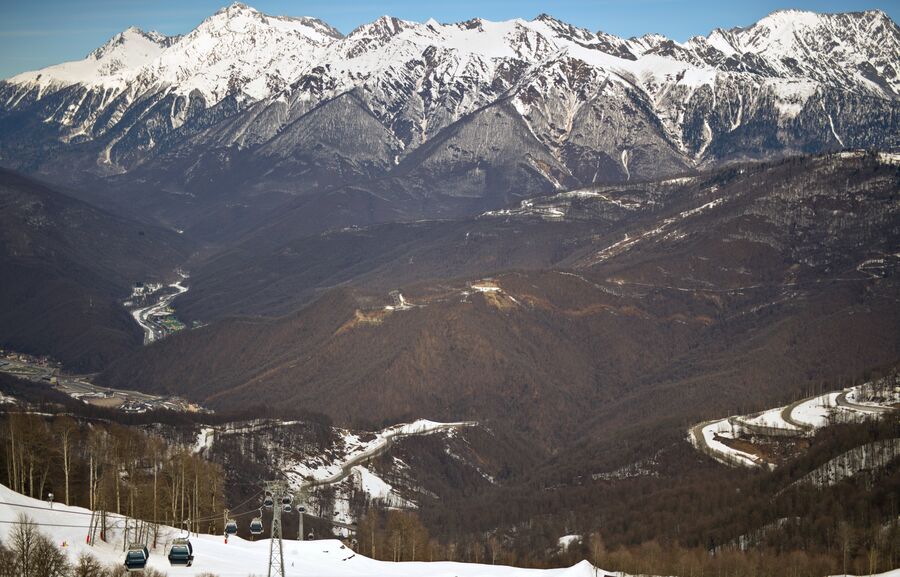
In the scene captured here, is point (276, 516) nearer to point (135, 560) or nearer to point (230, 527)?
point (135, 560)

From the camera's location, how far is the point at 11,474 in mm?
140000

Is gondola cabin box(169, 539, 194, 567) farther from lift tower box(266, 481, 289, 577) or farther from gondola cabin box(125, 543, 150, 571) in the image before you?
gondola cabin box(125, 543, 150, 571)

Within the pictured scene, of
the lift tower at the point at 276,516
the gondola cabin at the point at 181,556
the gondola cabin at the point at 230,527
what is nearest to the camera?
the lift tower at the point at 276,516

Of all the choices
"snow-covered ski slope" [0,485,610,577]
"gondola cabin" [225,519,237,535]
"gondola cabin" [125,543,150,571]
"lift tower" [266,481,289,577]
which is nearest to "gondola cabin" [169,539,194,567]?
"snow-covered ski slope" [0,485,610,577]

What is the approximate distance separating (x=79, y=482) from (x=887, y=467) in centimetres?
9957

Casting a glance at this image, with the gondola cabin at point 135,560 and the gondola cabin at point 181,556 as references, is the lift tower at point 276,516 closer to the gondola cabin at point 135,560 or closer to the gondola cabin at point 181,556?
the gondola cabin at point 181,556

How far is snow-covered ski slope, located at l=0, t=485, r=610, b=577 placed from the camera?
112000 millimetres

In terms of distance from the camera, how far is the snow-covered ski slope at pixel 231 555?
367ft

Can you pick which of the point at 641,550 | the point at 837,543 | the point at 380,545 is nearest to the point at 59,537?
the point at 380,545

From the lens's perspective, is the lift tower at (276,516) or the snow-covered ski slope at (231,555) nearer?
the lift tower at (276,516)

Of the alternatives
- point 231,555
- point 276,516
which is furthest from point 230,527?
point 276,516

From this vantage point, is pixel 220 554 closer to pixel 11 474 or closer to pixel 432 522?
pixel 11 474

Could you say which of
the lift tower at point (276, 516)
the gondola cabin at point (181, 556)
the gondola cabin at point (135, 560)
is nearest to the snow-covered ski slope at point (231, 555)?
the gondola cabin at point (181, 556)

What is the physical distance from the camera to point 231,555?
120938mm
